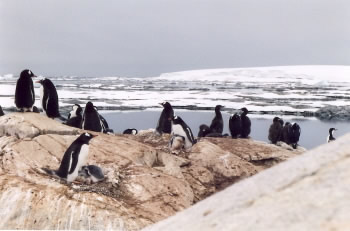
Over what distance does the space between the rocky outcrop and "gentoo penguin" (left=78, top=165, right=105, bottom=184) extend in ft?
0.31

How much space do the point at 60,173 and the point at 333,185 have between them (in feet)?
15.0

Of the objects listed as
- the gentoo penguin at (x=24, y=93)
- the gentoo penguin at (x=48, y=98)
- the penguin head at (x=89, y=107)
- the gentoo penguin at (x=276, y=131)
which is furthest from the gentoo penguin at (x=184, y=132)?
the gentoo penguin at (x=276, y=131)

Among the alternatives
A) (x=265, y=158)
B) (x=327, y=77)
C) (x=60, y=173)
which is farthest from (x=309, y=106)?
(x=327, y=77)

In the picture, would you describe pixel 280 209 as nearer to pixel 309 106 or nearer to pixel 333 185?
pixel 333 185

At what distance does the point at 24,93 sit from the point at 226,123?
14791mm

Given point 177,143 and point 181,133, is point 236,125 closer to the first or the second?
point 181,133

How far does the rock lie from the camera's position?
877 millimetres

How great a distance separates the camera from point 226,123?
21125mm

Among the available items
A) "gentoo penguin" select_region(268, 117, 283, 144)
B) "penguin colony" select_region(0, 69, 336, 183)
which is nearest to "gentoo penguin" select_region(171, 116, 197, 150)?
"penguin colony" select_region(0, 69, 336, 183)

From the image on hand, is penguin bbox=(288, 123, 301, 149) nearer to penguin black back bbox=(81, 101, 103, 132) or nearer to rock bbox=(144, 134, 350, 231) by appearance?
penguin black back bbox=(81, 101, 103, 132)

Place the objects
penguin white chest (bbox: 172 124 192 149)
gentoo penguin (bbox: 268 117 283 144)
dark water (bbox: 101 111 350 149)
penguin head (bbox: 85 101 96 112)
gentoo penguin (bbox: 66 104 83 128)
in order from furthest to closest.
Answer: dark water (bbox: 101 111 350 149) → gentoo penguin (bbox: 268 117 283 144) → penguin head (bbox: 85 101 96 112) → gentoo penguin (bbox: 66 104 83 128) → penguin white chest (bbox: 172 124 192 149)

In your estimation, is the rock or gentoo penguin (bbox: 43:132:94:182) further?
gentoo penguin (bbox: 43:132:94:182)

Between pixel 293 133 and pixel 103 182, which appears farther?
pixel 293 133

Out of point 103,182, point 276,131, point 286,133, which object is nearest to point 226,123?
point 276,131
